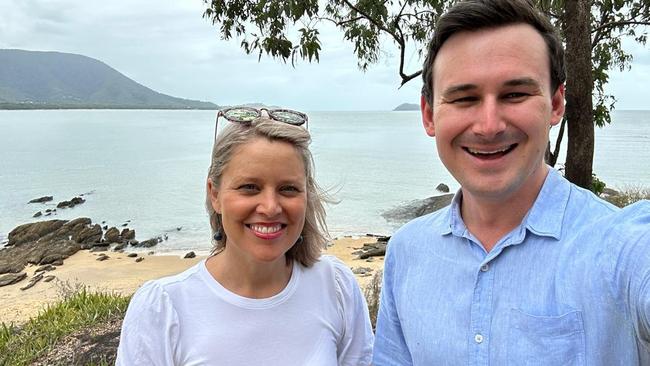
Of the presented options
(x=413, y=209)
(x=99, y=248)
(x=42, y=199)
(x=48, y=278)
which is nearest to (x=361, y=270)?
(x=48, y=278)

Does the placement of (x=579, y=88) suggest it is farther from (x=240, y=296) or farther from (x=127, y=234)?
(x=127, y=234)

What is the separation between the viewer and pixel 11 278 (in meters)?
14.9

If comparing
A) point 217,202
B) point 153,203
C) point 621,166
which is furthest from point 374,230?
point 621,166

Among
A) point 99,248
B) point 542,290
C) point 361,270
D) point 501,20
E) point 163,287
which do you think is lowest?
point 99,248

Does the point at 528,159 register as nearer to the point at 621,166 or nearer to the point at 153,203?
the point at 153,203

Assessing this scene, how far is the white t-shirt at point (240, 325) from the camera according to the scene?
1.93 metres

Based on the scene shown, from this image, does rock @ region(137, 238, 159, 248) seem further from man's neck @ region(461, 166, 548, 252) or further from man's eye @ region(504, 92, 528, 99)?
man's eye @ region(504, 92, 528, 99)

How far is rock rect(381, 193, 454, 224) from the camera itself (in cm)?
2350

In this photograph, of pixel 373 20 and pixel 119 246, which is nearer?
pixel 373 20

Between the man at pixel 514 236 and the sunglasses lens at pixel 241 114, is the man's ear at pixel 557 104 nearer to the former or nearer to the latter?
the man at pixel 514 236

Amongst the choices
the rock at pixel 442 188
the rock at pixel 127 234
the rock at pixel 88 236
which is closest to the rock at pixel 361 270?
the rock at pixel 127 234

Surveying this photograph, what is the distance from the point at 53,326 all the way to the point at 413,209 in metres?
21.1

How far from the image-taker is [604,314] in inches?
54.3

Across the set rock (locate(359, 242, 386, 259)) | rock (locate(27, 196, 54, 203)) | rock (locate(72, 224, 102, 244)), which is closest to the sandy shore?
rock (locate(359, 242, 386, 259))
